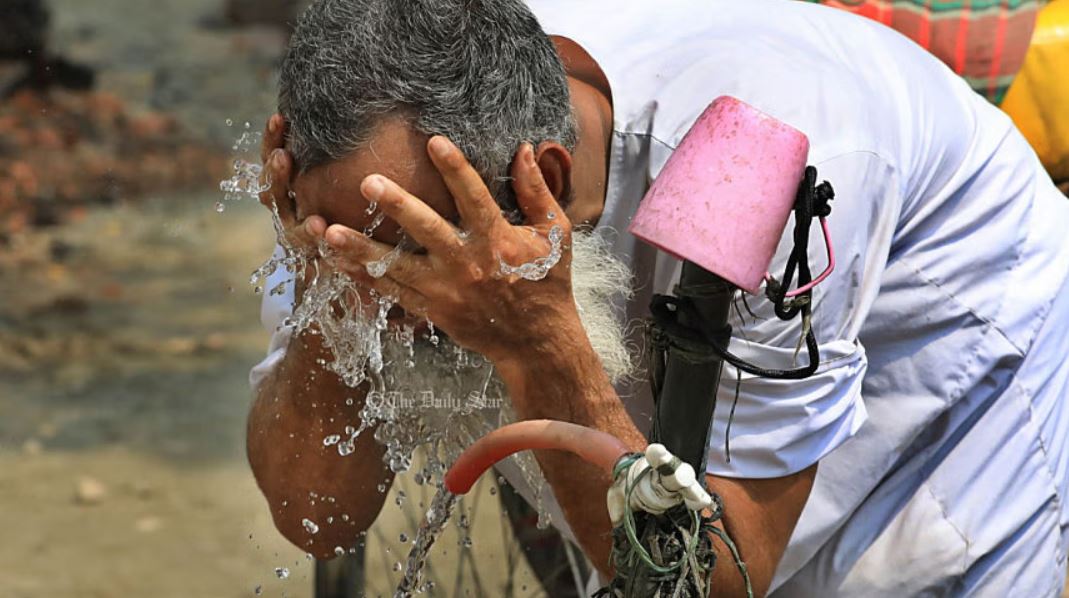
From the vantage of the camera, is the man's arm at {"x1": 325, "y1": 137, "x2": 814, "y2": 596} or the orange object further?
the orange object

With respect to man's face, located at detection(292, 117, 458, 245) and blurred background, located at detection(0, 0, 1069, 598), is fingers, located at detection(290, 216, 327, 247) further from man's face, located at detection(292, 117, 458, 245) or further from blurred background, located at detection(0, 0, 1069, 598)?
blurred background, located at detection(0, 0, 1069, 598)

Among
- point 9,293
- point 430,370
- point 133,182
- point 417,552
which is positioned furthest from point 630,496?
point 133,182

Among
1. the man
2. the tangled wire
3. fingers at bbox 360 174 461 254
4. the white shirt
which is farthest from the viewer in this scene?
the white shirt

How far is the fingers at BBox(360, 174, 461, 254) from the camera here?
5.60 feet

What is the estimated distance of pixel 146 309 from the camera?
608 centimetres

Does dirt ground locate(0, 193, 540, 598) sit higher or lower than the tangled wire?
lower

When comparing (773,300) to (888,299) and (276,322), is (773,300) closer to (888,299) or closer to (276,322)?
(888,299)

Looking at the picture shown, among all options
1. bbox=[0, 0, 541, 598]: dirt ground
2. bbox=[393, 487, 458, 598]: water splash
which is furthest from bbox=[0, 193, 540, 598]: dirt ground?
bbox=[393, 487, 458, 598]: water splash

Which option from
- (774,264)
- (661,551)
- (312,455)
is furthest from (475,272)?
(312,455)

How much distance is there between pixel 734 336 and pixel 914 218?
445 millimetres

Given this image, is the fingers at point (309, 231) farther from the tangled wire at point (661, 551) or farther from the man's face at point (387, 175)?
the tangled wire at point (661, 551)

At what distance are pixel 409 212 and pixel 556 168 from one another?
0.29 m

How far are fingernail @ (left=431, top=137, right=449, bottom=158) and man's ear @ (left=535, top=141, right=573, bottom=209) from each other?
0.18 meters

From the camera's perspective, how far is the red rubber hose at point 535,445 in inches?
57.5
